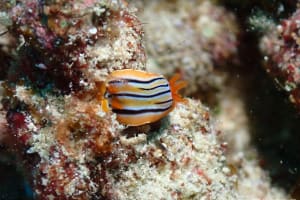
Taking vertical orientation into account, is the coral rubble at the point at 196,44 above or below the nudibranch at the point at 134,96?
above

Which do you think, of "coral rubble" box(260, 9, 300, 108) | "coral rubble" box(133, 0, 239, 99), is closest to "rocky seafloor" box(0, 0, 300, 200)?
"coral rubble" box(260, 9, 300, 108)

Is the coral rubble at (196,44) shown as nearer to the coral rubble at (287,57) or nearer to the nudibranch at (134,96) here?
the coral rubble at (287,57)

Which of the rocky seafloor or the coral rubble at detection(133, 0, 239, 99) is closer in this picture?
the rocky seafloor

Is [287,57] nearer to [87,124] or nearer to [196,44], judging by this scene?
[196,44]

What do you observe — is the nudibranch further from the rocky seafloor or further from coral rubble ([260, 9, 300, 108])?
coral rubble ([260, 9, 300, 108])

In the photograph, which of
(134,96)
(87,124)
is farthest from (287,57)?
(87,124)

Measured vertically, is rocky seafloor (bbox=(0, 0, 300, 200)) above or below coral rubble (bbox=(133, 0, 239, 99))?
below

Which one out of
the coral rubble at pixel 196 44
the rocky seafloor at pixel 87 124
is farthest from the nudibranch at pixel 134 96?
the coral rubble at pixel 196 44

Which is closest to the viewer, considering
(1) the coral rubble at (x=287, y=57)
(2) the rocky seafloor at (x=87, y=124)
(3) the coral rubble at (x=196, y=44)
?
(2) the rocky seafloor at (x=87, y=124)

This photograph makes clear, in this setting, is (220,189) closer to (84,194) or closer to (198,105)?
(198,105)

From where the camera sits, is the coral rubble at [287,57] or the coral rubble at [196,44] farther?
the coral rubble at [196,44]
